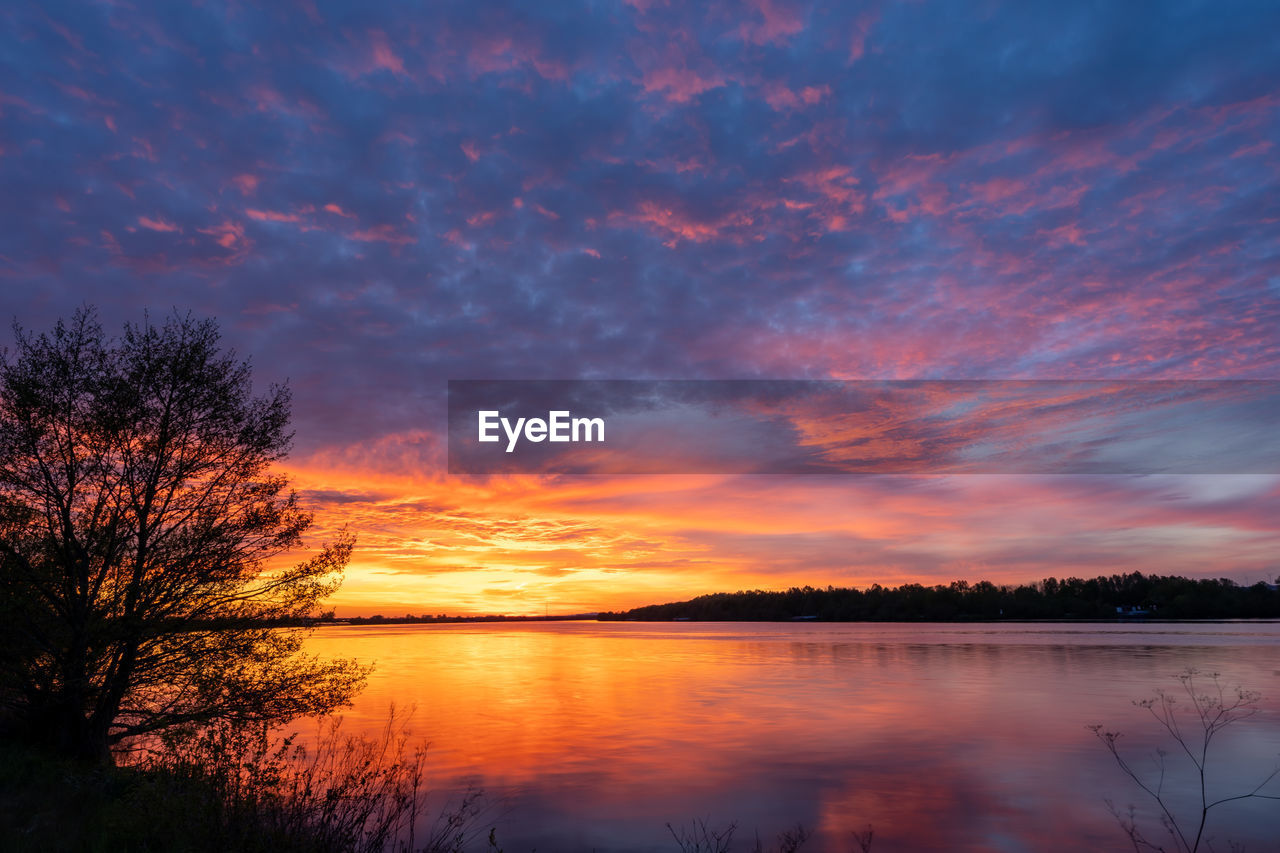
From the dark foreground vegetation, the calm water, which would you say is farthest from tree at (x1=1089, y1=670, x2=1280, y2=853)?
the dark foreground vegetation

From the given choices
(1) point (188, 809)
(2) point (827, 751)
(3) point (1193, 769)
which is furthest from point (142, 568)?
(3) point (1193, 769)

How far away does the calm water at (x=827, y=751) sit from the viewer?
26.0m

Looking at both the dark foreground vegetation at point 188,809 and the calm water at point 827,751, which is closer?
the dark foreground vegetation at point 188,809

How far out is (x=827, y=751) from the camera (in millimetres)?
39531

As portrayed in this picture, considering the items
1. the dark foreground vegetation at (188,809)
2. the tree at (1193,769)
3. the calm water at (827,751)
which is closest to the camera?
the dark foreground vegetation at (188,809)

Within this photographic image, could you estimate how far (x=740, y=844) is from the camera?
77.3 feet

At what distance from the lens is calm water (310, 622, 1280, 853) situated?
26.0m

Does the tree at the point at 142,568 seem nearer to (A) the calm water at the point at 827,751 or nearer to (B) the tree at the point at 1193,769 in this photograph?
(A) the calm water at the point at 827,751

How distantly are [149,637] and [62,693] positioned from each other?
11.2 ft

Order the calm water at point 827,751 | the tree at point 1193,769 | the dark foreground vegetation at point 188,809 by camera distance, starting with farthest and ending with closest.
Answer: the calm water at point 827,751 → the tree at point 1193,769 → the dark foreground vegetation at point 188,809

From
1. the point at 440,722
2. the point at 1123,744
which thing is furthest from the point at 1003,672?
the point at 440,722

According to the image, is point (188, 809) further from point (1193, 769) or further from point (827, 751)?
point (1193, 769)

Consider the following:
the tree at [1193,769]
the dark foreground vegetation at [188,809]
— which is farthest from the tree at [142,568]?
the tree at [1193,769]

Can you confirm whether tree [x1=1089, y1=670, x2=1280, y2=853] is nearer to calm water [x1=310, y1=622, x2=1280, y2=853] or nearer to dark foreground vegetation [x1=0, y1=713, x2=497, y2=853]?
calm water [x1=310, y1=622, x2=1280, y2=853]
